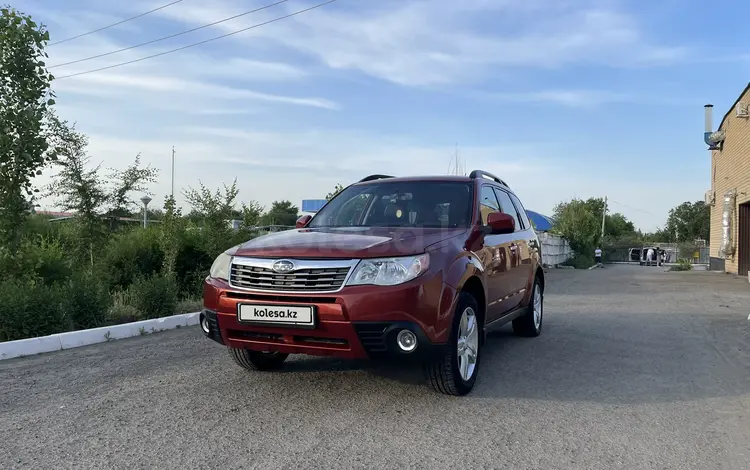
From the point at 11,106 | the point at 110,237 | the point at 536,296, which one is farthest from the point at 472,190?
the point at 110,237

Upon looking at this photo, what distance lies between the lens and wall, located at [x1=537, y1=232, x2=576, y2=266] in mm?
25969

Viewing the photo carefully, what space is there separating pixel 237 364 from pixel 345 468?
97.0 inches

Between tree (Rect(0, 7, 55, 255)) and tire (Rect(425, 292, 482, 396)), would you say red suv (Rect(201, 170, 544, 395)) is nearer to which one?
tire (Rect(425, 292, 482, 396))

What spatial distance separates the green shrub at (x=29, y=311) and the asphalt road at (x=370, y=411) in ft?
2.51

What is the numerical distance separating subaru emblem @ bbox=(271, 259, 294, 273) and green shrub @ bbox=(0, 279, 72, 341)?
3728 mm

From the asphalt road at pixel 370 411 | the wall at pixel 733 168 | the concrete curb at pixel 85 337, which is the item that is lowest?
the asphalt road at pixel 370 411

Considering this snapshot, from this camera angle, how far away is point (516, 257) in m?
6.25

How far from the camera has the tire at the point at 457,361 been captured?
4285 mm

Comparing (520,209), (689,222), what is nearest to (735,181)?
(520,209)

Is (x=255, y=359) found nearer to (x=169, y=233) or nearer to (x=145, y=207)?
(x=169, y=233)

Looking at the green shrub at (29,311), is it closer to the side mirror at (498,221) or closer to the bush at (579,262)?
the side mirror at (498,221)

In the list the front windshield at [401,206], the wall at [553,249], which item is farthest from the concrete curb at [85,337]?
the wall at [553,249]

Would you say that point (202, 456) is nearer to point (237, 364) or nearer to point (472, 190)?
point (237, 364)

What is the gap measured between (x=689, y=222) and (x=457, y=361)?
315 feet
